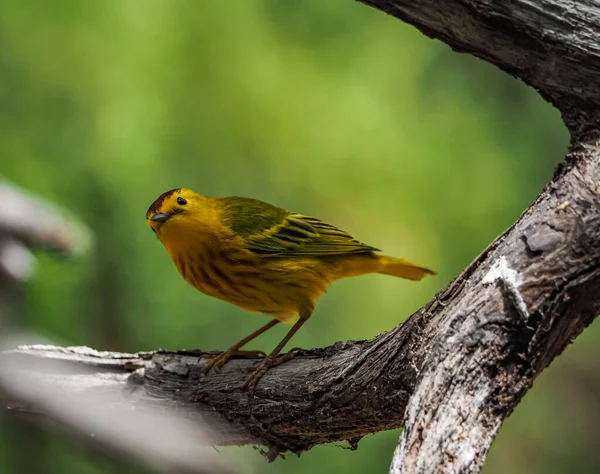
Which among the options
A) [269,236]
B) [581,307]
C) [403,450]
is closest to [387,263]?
[269,236]

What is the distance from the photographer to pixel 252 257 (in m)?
2.82

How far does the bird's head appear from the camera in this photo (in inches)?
110

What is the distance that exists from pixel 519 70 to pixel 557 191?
417 millimetres

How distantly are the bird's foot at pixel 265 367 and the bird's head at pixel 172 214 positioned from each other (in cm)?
62

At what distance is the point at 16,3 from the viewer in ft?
12.2

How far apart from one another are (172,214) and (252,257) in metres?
0.35

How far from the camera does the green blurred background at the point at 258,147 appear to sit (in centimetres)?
373

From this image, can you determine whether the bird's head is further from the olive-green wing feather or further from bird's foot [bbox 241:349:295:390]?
bird's foot [bbox 241:349:295:390]

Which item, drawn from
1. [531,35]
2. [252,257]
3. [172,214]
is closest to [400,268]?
[252,257]

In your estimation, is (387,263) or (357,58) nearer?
(387,263)

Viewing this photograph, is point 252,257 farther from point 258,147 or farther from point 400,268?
point 258,147

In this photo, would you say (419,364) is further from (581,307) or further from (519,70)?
(519,70)

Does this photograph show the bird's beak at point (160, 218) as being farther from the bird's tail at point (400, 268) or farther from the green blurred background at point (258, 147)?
the green blurred background at point (258, 147)

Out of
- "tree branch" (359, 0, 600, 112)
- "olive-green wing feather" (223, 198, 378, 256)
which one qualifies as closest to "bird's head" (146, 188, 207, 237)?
"olive-green wing feather" (223, 198, 378, 256)
